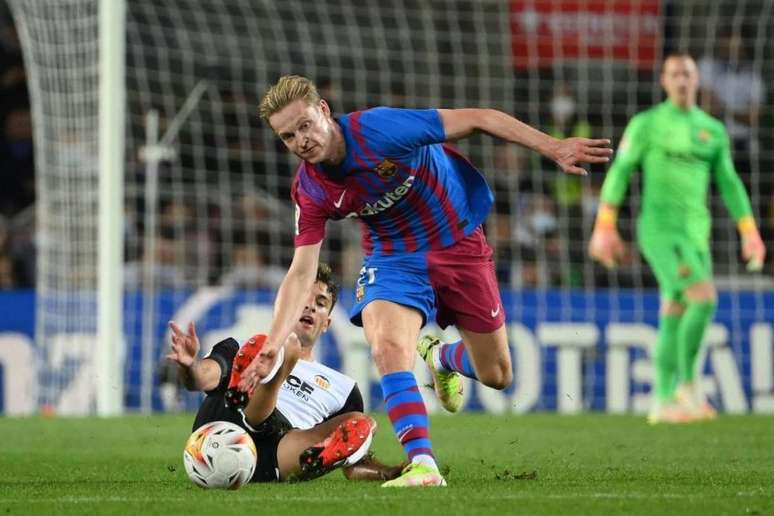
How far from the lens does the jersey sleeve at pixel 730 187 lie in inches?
430

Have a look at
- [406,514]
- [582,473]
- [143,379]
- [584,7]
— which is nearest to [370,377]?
[143,379]

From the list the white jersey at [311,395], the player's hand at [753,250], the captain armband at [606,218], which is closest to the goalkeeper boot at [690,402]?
the player's hand at [753,250]

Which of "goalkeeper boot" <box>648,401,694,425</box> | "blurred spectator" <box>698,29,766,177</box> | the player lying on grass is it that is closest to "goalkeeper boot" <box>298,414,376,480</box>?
the player lying on grass

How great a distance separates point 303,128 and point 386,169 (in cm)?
41

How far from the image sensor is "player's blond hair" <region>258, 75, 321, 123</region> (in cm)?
545

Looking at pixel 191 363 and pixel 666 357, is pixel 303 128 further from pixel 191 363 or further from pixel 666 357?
pixel 666 357

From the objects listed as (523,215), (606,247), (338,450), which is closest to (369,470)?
(338,450)

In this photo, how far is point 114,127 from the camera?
11.9 meters

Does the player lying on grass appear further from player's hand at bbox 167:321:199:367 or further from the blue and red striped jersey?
the blue and red striped jersey

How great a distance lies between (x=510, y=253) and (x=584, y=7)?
2.61 meters

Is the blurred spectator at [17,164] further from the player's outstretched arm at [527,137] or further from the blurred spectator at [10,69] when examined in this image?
the player's outstretched arm at [527,137]

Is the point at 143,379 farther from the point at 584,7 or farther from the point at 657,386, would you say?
the point at 584,7

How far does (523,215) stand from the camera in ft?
50.0

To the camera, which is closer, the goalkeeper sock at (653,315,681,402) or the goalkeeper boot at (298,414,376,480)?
the goalkeeper boot at (298,414,376,480)
